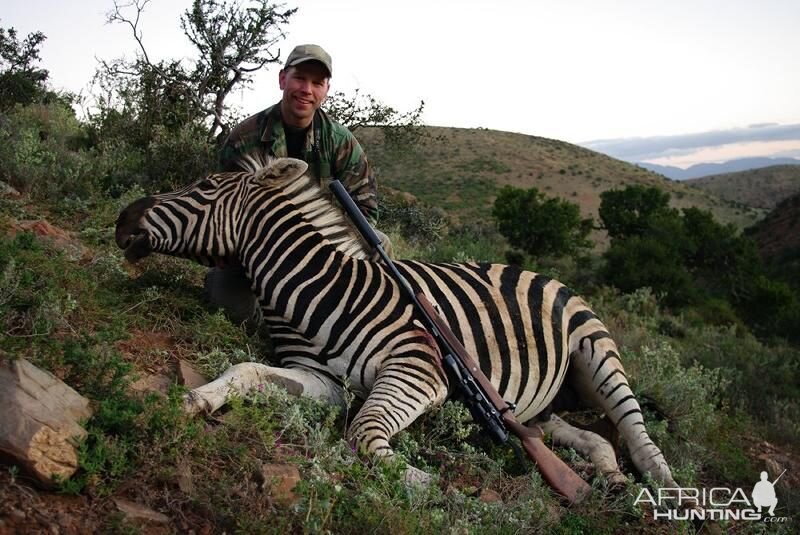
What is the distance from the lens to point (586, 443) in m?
4.43

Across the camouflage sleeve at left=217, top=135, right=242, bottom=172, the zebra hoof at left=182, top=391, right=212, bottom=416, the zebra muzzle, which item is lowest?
the zebra hoof at left=182, top=391, right=212, bottom=416

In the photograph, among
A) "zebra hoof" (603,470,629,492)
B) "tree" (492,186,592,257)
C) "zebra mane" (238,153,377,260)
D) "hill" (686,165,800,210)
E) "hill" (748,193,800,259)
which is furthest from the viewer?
"hill" (686,165,800,210)

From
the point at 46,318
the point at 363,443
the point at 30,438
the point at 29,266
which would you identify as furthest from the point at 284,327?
the point at 30,438

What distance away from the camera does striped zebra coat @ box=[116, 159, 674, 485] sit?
386 cm

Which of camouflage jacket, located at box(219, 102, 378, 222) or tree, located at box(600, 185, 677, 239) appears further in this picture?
tree, located at box(600, 185, 677, 239)

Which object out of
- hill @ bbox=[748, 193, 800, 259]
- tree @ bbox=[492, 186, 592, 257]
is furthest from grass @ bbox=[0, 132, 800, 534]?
hill @ bbox=[748, 193, 800, 259]

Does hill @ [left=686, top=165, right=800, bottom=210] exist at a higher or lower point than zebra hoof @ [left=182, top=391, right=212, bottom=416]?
lower

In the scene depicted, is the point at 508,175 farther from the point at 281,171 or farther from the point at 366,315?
the point at 366,315

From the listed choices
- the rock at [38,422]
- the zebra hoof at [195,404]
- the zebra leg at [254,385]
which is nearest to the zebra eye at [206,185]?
the zebra leg at [254,385]

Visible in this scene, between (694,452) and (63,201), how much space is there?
19.8 ft

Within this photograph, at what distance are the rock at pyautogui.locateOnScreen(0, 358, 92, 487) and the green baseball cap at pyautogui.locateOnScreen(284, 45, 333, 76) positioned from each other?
10.2ft

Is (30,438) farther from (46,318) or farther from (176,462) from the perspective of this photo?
(46,318)

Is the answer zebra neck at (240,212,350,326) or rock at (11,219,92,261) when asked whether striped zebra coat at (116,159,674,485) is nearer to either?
zebra neck at (240,212,350,326)

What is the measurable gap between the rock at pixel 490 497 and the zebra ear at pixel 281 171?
90.8 inches
